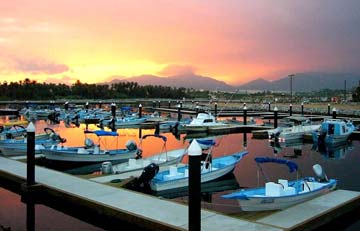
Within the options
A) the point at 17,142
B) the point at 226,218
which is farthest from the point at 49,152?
the point at 226,218

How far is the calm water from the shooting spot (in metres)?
13.3

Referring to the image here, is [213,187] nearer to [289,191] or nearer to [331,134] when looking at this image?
[289,191]

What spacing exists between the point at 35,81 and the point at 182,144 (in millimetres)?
130429

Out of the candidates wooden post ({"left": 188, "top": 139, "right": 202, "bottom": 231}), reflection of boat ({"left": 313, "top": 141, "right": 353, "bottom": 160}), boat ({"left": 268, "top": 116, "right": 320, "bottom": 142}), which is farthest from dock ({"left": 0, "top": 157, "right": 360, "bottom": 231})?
boat ({"left": 268, "top": 116, "right": 320, "bottom": 142})

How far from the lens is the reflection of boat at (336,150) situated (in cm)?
2783

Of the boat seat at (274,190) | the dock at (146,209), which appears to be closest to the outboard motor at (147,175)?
the dock at (146,209)

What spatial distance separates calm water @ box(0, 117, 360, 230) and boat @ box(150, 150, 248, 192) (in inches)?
16.4

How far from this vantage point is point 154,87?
19225 centimetres

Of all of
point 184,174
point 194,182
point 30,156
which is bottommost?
point 184,174

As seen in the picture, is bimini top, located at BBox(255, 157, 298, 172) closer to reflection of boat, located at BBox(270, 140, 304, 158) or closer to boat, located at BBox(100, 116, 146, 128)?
reflection of boat, located at BBox(270, 140, 304, 158)

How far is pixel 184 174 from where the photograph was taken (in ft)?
56.5

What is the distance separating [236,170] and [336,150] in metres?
12.7

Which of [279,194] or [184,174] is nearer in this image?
[279,194]

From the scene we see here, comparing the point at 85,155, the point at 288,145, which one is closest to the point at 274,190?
the point at 85,155
